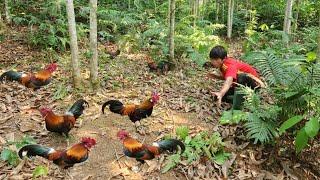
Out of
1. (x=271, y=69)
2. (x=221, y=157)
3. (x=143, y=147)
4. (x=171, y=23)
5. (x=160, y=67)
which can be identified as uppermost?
(x=171, y=23)

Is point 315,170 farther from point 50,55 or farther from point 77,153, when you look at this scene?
point 50,55

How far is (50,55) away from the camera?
8148 mm

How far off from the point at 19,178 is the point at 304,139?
3170 millimetres

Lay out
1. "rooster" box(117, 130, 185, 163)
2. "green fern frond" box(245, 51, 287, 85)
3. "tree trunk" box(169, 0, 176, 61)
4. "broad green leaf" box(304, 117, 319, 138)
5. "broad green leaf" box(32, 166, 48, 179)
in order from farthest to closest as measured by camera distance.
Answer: "tree trunk" box(169, 0, 176, 61), "green fern frond" box(245, 51, 287, 85), "rooster" box(117, 130, 185, 163), "broad green leaf" box(32, 166, 48, 179), "broad green leaf" box(304, 117, 319, 138)

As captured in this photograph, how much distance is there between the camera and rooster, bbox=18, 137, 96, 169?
392cm

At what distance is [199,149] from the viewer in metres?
4.68

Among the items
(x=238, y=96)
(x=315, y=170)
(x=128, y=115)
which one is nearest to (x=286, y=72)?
(x=238, y=96)

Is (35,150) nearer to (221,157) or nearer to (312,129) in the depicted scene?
(221,157)

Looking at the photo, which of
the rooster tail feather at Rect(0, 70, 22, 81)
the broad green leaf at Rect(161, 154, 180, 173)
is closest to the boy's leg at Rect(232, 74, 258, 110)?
the broad green leaf at Rect(161, 154, 180, 173)

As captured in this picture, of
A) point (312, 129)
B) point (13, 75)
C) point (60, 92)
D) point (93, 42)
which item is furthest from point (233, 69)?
point (13, 75)

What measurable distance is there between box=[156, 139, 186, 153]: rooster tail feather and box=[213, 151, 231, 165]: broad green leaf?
449mm

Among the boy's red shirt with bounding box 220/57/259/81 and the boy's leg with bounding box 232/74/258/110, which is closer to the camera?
the boy's red shirt with bounding box 220/57/259/81

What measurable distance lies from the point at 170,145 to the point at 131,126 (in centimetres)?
101

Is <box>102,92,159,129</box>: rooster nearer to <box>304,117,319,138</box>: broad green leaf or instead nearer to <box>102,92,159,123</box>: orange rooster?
<box>102,92,159,123</box>: orange rooster
